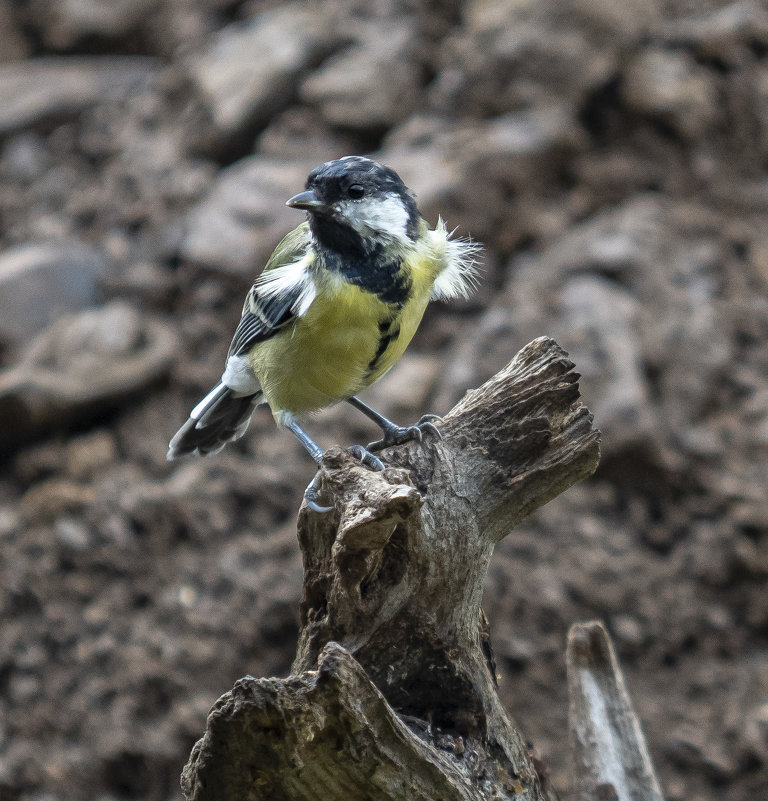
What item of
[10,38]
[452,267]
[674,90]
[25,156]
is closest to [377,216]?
[452,267]

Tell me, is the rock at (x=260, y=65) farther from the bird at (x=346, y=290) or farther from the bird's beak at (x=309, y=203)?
the bird's beak at (x=309, y=203)

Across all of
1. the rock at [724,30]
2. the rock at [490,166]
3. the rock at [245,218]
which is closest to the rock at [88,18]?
the rock at [245,218]

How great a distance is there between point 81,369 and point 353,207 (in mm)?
2931

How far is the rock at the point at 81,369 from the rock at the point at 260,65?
62.9 inches

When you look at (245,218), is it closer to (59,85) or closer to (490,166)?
(490,166)

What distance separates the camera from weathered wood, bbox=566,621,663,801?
2.88 metres

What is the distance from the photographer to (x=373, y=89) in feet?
20.3

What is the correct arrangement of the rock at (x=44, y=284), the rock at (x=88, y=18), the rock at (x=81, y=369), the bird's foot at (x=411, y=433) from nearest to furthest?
the bird's foot at (x=411, y=433) → the rock at (x=81, y=369) → the rock at (x=44, y=284) → the rock at (x=88, y=18)

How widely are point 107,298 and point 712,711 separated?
4.13 metres

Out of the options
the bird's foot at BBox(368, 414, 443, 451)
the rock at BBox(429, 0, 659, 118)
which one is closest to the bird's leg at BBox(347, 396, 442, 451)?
the bird's foot at BBox(368, 414, 443, 451)

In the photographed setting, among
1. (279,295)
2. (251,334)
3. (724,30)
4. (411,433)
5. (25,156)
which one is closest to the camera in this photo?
(411,433)

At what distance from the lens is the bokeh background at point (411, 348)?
4.40 metres

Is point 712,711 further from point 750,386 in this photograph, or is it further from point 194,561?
point 194,561

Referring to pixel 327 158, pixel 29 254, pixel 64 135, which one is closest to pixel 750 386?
pixel 327 158
